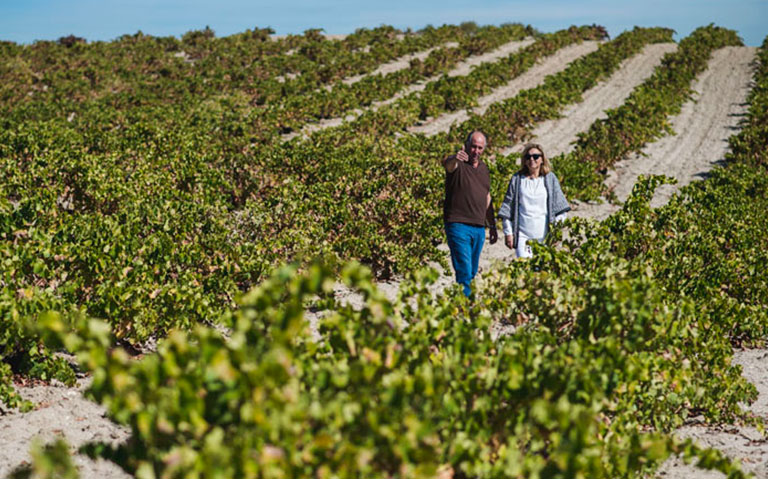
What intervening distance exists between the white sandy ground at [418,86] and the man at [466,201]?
946cm

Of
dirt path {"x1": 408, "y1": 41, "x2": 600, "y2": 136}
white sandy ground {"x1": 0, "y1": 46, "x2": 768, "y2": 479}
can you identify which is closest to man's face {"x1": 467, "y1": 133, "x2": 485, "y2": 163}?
white sandy ground {"x1": 0, "y1": 46, "x2": 768, "y2": 479}

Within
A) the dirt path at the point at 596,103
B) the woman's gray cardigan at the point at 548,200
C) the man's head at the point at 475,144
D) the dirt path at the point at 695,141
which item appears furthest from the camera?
the dirt path at the point at 596,103

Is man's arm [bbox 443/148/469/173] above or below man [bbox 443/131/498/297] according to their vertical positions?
above

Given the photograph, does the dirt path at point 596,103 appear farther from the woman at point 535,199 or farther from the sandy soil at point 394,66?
the woman at point 535,199

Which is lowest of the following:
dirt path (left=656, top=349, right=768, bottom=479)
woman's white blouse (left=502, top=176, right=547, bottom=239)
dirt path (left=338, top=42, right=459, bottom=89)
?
dirt path (left=656, top=349, right=768, bottom=479)

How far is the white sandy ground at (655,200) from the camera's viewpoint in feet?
12.5

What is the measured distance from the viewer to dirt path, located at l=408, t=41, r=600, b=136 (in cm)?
1992

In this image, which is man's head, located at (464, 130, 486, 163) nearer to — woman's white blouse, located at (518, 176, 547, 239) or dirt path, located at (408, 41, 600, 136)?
woman's white blouse, located at (518, 176, 547, 239)

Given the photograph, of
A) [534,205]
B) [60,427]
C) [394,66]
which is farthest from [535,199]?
[394,66]

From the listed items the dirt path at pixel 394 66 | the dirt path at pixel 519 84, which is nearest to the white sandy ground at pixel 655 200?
the dirt path at pixel 519 84

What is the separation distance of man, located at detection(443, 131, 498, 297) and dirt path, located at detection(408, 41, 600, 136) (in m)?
12.8

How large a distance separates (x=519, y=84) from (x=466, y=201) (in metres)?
23.3

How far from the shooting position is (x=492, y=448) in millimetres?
2834

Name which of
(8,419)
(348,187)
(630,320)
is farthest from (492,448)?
(348,187)
